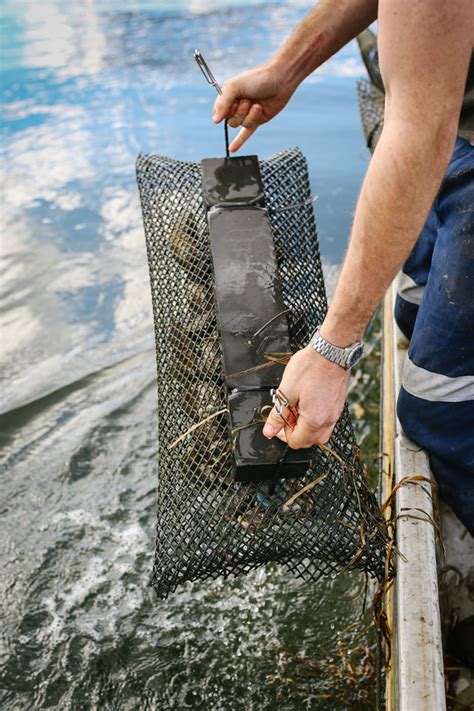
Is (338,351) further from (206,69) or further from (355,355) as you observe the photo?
(206,69)

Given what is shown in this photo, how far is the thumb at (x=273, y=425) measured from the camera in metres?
1.27

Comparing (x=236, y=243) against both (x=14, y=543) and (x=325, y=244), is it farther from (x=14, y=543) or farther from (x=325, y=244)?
(x=325, y=244)

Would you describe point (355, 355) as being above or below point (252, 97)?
below

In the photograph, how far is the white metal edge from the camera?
4.02ft

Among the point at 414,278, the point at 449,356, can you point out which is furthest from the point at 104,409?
the point at 449,356

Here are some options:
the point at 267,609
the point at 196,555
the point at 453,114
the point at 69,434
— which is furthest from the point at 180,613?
the point at 453,114

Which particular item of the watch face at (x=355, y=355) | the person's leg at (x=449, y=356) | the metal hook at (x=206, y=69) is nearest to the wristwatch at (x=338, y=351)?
the watch face at (x=355, y=355)

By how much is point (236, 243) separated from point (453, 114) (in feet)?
2.08

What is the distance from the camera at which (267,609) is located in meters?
Result: 2.09

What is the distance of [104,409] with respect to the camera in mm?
2893

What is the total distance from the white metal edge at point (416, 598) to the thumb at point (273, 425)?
42 cm

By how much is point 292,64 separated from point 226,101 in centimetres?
21

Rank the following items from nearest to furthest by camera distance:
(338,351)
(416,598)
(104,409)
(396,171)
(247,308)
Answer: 1. (396,171)
2. (338,351)
3. (416,598)
4. (247,308)
5. (104,409)

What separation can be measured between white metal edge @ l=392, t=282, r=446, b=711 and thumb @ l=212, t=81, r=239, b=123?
0.93 metres
